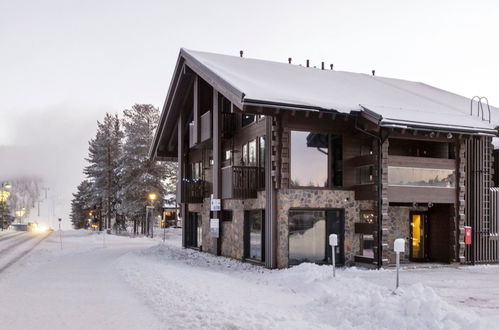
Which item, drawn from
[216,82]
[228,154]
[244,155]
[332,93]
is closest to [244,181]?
[244,155]

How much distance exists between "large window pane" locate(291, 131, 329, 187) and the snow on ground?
140 inches

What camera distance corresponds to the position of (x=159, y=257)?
23.9 meters

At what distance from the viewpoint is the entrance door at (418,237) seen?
71.3ft

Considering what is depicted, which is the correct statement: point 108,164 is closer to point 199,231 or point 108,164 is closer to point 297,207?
point 199,231

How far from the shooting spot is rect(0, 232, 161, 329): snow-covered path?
9.55 m

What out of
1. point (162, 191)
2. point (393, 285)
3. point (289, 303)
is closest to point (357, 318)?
point (289, 303)

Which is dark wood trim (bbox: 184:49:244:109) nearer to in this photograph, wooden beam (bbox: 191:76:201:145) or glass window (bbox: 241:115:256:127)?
wooden beam (bbox: 191:76:201:145)

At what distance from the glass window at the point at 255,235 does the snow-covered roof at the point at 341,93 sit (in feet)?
15.7

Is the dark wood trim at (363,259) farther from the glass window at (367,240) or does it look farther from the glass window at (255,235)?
the glass window at (255,235)

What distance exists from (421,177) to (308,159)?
14.6 feet

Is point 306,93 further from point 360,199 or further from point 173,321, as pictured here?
point 173,321

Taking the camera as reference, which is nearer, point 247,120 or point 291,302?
point 291,302

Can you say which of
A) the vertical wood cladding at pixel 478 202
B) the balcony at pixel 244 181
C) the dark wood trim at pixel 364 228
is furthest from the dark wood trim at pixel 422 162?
the balcony at pixel 244 181

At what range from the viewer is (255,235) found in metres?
20.8
